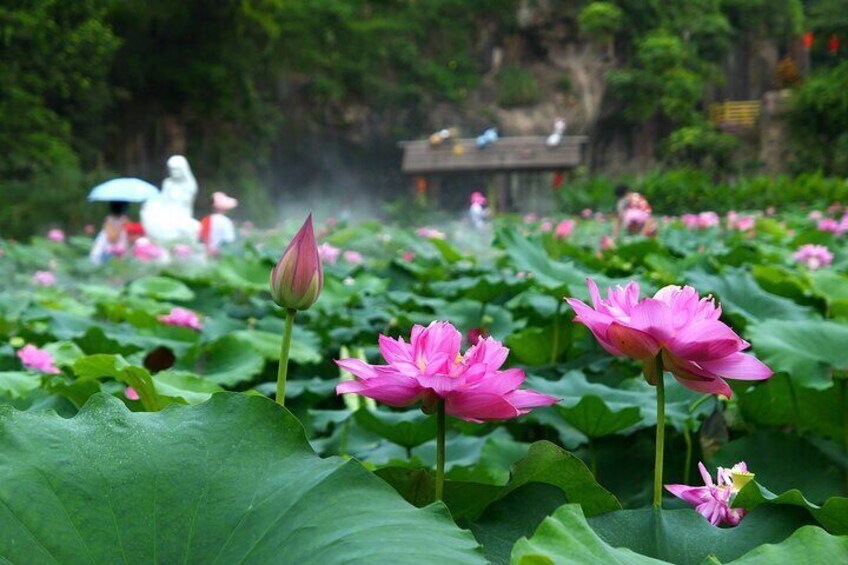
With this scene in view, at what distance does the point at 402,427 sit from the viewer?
1.10 m

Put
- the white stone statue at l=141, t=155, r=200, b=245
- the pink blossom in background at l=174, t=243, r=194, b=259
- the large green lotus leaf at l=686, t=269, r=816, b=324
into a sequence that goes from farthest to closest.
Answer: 1. the white stone statue at l=141, t=155, r=200, b=245
2. the pink blossom in background at l=174, t=243, r=194, b=259
3. the large green lotus leaf at l=686, t=269, r=816, b=324

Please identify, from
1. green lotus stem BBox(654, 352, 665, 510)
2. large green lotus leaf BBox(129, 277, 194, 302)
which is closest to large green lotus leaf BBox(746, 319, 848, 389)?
green lotus stem BBox(654, 352, 665, 510)

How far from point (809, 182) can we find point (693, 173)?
5581 millimetres

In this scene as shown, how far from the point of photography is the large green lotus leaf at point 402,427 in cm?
109

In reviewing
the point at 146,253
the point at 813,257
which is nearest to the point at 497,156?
the point at 146,253

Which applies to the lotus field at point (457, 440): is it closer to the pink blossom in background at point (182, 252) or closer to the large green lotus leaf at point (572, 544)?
the large green lotus leaf at point (572, 544)

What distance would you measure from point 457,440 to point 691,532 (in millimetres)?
700

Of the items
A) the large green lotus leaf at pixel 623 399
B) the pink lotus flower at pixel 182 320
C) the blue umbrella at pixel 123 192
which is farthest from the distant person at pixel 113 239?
the large green lotus leaf at pixel 623 399

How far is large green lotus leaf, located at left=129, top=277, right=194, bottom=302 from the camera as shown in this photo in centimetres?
244

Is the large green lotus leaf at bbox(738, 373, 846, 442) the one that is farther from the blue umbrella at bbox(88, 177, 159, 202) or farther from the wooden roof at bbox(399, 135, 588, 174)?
the wooden roof at bbox(399, 135, 588, 174)

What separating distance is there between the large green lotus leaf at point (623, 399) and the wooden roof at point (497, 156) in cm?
1513

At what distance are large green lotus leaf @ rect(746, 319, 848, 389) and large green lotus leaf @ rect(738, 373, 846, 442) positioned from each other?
0.09 feet

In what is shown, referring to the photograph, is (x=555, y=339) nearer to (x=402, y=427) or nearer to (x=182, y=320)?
(x=402, y=427)

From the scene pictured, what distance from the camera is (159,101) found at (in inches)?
676
